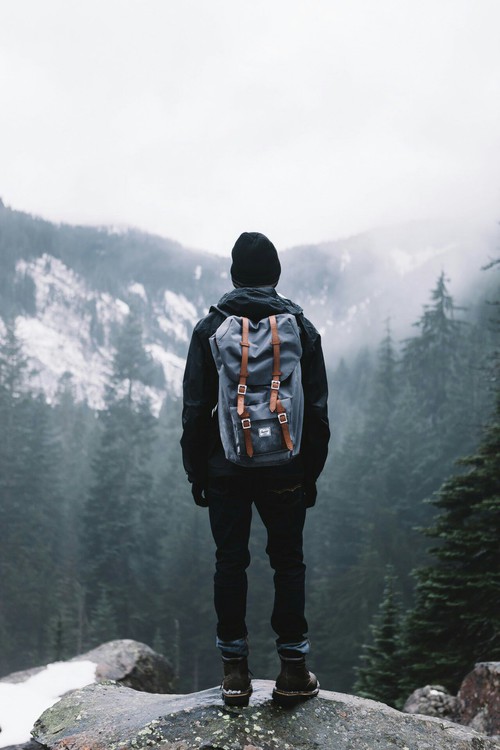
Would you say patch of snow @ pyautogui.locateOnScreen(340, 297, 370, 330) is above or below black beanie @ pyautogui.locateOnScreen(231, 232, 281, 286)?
above

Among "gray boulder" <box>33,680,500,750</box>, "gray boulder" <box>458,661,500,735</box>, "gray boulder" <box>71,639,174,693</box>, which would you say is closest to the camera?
"gray boulder" <box>33,680,500,750</box>

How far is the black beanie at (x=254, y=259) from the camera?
362 centimetres

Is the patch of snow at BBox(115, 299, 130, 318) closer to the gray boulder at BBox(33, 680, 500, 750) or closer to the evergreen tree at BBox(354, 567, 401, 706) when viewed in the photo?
the evergreen tree at BBox(354, 567, 401, 706)

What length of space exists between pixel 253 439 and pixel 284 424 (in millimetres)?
187

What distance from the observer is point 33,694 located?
19.6ft

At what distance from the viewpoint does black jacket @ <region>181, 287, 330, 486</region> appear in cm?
346

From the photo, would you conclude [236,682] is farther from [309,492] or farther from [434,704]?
[434,704]

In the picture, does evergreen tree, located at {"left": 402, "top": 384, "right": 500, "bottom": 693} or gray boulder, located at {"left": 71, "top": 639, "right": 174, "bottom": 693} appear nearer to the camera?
gray boulder, located at {"left": 71, "top": 639, "right": 174, "bottom": 693}

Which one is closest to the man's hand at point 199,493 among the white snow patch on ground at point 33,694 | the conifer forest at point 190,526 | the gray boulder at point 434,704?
the white snow patch on ground at point 33,694

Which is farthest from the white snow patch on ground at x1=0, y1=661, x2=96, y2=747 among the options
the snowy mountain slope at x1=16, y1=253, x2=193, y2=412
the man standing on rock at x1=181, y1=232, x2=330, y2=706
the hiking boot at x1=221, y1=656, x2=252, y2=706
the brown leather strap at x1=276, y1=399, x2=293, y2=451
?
the snowy mountain slope at x1=16, y1=253, x2=193, y2=412

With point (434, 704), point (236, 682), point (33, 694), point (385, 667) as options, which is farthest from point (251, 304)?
point (385, 667)

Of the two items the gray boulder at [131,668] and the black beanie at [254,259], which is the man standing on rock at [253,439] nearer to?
the black beanie at [254,259]

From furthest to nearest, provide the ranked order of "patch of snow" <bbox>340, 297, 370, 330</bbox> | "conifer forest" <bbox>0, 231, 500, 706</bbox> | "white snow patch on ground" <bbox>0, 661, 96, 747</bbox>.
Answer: "patch of snow" <bbox>340, 297, 370, 330</bbox> < "conifer forest" <bbox>0, 231, 500, 706</bbox> < "white snow patch on ground" <bbox>0, 661, 96, 747</bbox>

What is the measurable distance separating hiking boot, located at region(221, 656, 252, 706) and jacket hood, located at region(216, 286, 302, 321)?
203cm
